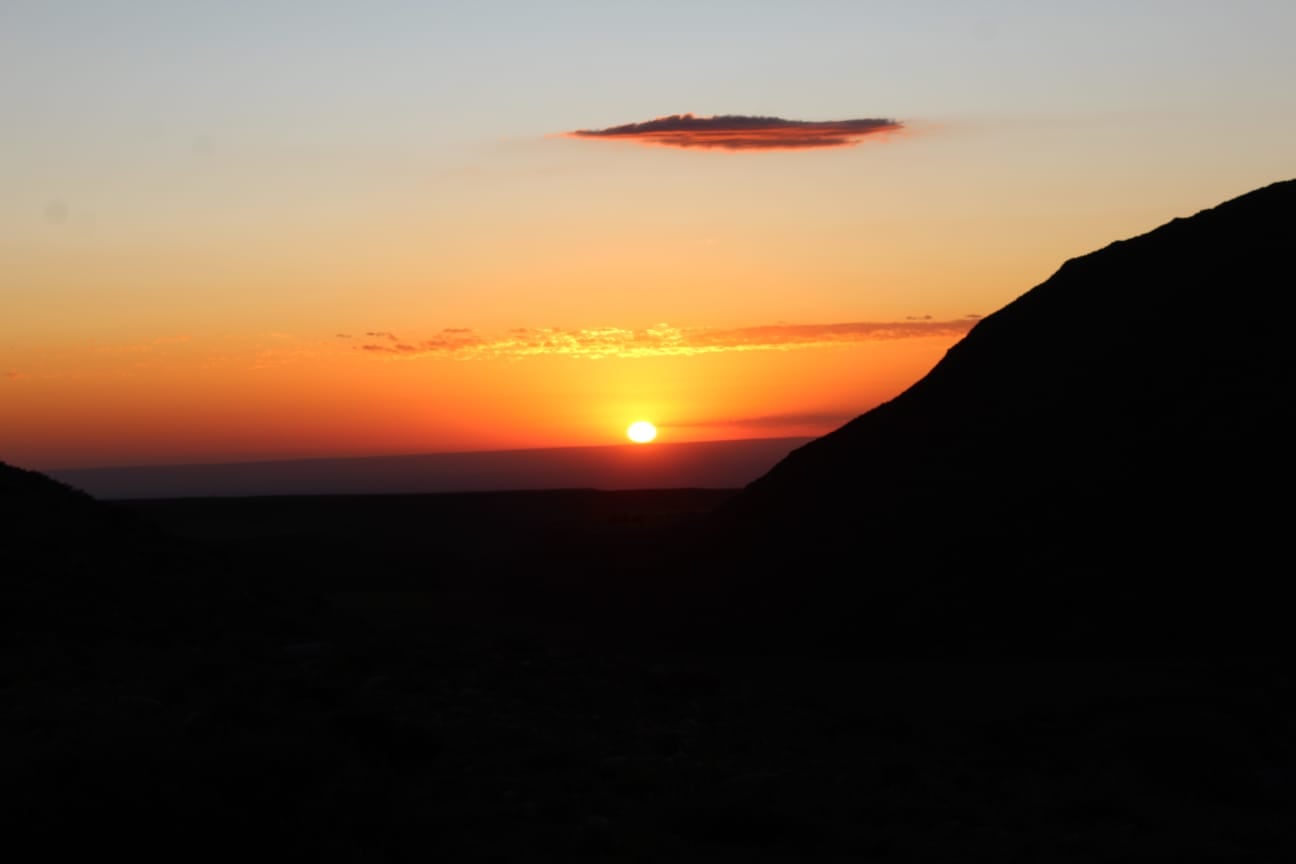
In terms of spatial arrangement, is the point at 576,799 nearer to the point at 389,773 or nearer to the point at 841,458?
the point at 389,773

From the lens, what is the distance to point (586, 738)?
1622cm

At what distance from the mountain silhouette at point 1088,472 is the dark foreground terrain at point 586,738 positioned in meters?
1.47

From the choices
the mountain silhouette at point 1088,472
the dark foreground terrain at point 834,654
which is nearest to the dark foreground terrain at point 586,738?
the dark foreground terrain at point 834,654

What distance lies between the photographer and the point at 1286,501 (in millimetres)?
22578

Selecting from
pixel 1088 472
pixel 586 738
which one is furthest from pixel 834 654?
pixel 586 738

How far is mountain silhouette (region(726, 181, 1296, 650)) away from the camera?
22.1 metres

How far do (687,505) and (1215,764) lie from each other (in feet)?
233

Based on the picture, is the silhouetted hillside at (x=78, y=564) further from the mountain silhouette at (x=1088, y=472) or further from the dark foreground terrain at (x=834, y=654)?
the mountain silhouette at (x=1088, y=472)

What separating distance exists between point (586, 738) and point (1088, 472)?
12.0 m

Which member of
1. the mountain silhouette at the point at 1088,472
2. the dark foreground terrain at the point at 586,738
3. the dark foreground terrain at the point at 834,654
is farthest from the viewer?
the mountain silhouette at the point at 1088,472

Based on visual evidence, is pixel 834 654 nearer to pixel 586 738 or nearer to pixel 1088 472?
pixel 1088 472

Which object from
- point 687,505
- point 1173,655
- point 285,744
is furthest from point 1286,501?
point 687,505

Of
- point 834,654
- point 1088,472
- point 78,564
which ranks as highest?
point 1088,472

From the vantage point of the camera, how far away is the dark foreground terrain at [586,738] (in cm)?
1098
